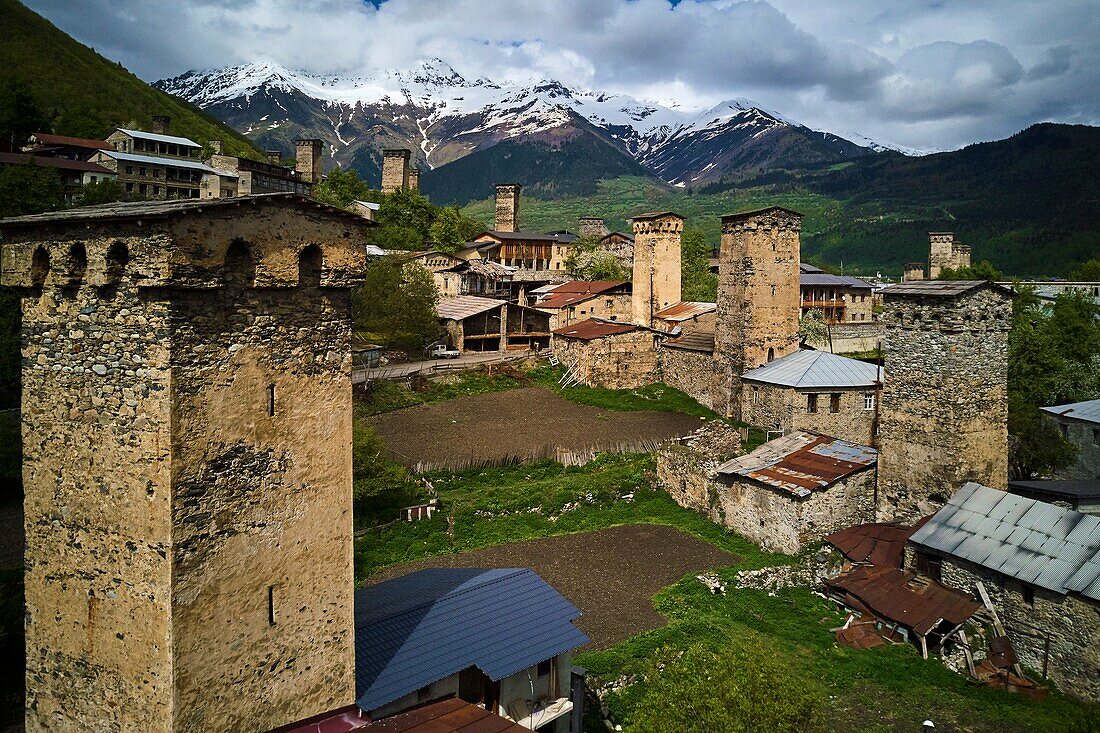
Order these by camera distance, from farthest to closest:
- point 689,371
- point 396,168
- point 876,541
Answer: point 396,168 < point 689,371 < point 876,541

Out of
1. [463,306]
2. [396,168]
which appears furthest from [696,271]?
[396,168]

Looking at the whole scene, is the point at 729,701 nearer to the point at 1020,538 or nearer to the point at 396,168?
the point at 1020,538

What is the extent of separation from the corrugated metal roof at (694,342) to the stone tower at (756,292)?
7.42ft

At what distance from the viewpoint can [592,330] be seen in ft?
125

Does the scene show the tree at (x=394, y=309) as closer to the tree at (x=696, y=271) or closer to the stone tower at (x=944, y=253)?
the tree at (x=696, y=271)

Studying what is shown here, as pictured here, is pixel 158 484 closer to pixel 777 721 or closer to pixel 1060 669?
pixel 777 721

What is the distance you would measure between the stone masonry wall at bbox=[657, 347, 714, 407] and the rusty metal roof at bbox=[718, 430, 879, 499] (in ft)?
35.0

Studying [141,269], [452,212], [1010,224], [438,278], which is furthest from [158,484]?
[1010,224]

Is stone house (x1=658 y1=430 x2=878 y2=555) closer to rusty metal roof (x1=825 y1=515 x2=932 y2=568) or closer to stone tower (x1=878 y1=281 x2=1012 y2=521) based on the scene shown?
rusty metal roof (x1=825 y1=515 x2=932 y2=568)

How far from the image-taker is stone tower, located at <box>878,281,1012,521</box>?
17875 mm

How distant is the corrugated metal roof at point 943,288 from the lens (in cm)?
1761

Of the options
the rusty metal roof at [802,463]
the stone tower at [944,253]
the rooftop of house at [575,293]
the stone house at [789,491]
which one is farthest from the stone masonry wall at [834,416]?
the stone tower at [944,253]

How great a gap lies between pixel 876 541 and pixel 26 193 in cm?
3732

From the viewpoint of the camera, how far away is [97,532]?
7074 mm
